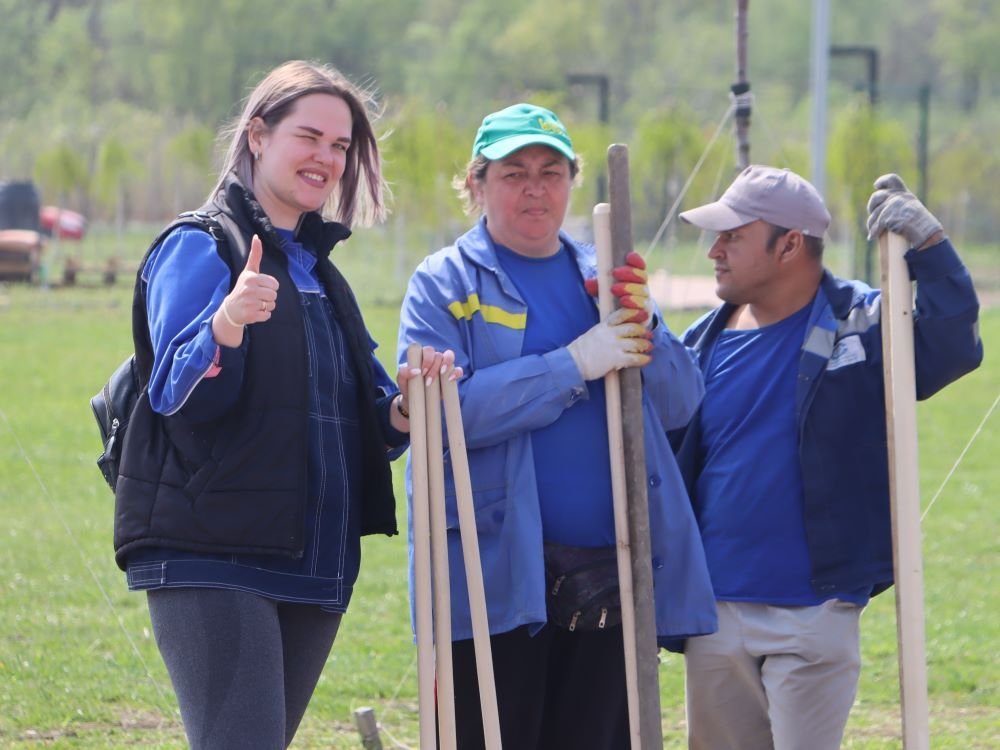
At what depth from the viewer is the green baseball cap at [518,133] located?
3.27m

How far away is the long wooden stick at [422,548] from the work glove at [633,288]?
48cm

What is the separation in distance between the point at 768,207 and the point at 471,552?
1174mm

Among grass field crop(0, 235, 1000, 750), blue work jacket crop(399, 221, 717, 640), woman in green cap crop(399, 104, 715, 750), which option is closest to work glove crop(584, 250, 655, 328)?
woman in green cap crop(399, 104, 715, 750)

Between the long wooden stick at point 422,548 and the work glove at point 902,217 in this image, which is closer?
the long wooden stick at point 422,548

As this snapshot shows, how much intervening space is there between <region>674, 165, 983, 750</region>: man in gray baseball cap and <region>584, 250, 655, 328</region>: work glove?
0.37m

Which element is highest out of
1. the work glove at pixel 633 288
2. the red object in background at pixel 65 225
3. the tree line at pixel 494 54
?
the tree line at pixel 494 54

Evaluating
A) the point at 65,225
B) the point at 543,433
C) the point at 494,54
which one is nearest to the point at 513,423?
the point at 543,433

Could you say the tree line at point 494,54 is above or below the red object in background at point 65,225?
above

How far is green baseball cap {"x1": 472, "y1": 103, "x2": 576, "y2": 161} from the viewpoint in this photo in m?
3.27

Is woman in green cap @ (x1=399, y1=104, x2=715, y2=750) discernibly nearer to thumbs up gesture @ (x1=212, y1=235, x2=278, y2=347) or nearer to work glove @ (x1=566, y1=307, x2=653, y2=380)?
work glove @ (x1=566, y1=307, x2=653, y2=380)

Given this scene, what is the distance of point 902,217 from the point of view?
10.6 ft

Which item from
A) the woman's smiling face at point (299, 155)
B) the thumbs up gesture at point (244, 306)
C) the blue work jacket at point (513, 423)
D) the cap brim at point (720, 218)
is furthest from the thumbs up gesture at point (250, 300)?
the cap brim at point (720, 218)

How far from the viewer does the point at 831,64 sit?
2884 inches

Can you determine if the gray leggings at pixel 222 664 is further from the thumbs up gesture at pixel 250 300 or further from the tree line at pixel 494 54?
the tree line at pixel 494 54
